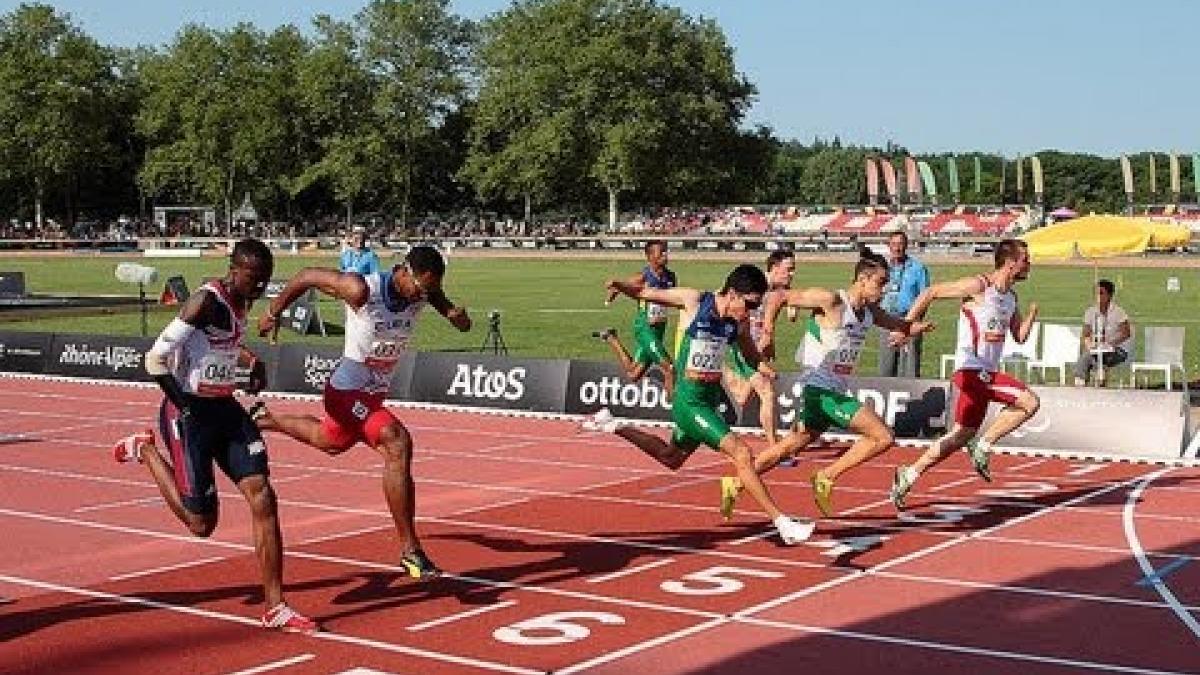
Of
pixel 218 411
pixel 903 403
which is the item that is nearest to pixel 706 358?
pixel 218 411

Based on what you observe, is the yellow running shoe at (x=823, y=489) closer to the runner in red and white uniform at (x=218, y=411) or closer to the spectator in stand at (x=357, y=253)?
the runner in red and white uniform at (x=218, y=411)

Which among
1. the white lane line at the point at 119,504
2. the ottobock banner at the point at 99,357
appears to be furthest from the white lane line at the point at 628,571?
the ottobock banner at the point at 99,357

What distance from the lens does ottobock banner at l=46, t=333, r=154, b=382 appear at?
24406 millimetres

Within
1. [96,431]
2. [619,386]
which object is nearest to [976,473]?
[619,386]

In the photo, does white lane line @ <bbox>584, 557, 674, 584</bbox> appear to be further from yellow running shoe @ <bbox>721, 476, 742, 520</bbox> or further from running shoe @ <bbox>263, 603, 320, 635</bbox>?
running shoe @ <bbox>263, 603, 320, 635</bbox>

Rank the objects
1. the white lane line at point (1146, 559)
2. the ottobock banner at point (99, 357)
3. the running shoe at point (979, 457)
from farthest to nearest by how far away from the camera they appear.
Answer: the ottobock banner at point (99, 357), the running shoe at point (979, 457), the white lane line at point (1146, 559)

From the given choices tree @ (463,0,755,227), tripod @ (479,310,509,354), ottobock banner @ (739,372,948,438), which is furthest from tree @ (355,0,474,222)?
ottobock banner @ (739,372,948,438)

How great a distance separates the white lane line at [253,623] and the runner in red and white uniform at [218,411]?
207 mm

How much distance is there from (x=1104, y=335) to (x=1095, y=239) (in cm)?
142

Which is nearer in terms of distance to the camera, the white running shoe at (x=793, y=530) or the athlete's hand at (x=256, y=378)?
the athlete's hand at (x=256, y=378)

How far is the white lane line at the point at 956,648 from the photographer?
785cm

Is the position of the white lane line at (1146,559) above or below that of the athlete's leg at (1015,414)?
below

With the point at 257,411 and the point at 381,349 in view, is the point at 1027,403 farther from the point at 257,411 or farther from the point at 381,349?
the point at 257,411

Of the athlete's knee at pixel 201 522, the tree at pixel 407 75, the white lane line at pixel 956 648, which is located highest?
the tree at pixel 407 75
